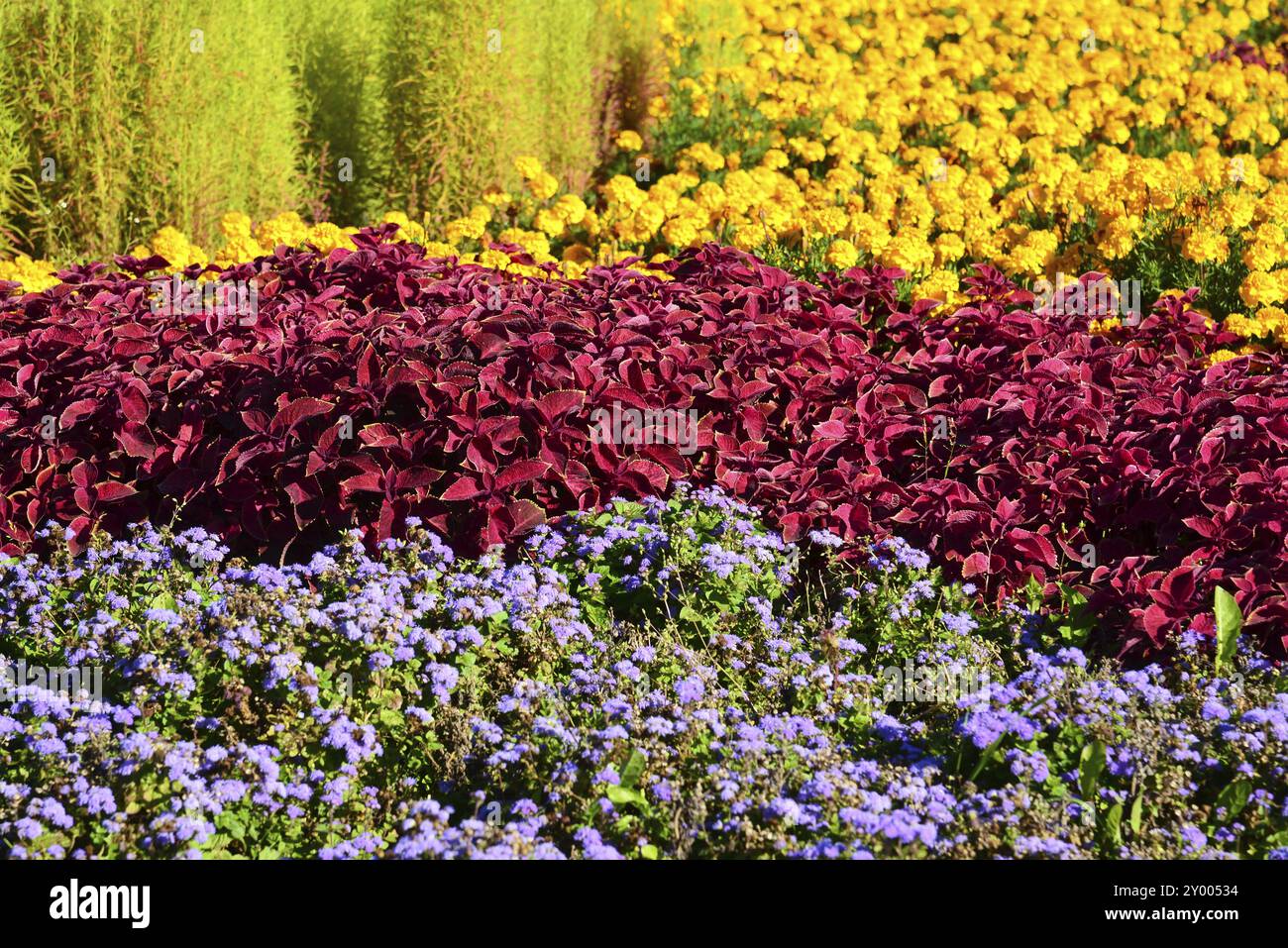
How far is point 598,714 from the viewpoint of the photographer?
295 centimetres

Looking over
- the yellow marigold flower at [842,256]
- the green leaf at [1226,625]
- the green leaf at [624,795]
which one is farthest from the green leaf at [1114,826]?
the yellow marigold flower at [842,256]

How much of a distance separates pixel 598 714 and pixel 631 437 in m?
1.09

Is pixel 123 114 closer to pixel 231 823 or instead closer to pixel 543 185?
pixel 543 185

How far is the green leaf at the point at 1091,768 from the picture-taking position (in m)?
2.79

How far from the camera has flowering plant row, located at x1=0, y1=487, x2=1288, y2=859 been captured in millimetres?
2629

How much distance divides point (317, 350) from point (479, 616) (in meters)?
1.01

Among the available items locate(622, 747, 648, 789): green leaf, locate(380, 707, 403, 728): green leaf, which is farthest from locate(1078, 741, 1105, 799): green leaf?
locate(380, 707, 403, 728): green leaf

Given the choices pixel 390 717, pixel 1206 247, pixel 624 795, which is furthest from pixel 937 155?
pixel 624 795

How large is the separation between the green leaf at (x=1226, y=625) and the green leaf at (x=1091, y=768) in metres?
0.51

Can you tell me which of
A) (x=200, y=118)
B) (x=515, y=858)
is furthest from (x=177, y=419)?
(x=200, y=118)

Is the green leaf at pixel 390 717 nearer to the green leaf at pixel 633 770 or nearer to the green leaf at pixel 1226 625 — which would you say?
the green leaf at pixel 633 770

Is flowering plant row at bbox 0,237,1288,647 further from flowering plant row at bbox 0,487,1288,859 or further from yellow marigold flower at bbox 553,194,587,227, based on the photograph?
yellow marigold flower at bbox 553,194,587,227

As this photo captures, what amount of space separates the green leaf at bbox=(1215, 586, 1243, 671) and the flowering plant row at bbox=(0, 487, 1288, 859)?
3 centimetres
